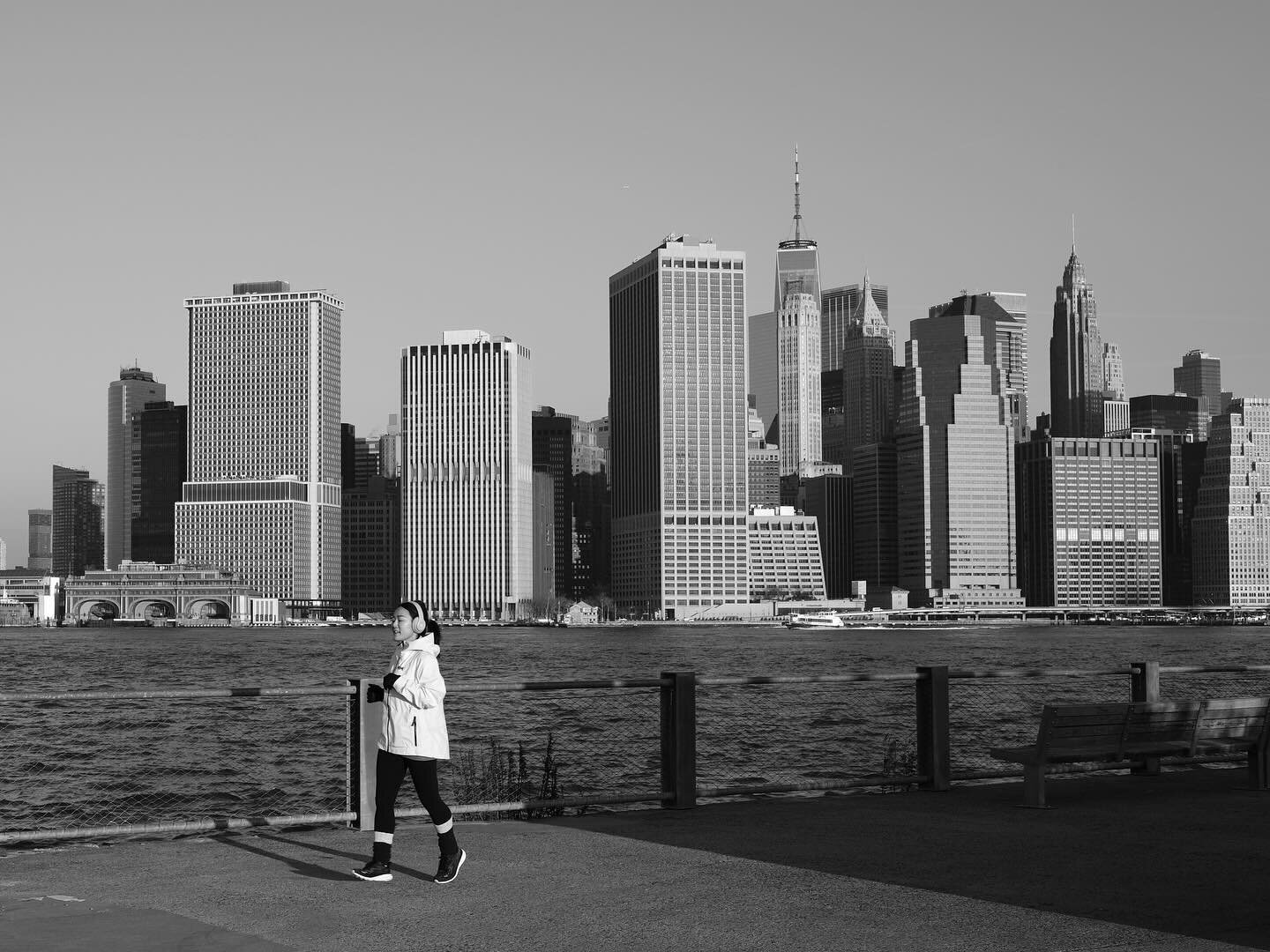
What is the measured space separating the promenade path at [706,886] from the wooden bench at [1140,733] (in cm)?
56

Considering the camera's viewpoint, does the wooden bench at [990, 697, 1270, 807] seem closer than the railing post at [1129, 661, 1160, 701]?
Yes

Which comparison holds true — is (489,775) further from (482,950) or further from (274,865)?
(482,950)

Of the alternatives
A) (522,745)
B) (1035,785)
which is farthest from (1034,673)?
(522,745)

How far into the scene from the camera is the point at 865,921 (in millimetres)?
11562

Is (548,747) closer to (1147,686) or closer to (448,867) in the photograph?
(1147,686)

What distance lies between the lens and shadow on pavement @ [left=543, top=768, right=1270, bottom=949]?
12.2 meters

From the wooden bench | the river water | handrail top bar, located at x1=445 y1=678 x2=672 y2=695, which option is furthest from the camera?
the river water

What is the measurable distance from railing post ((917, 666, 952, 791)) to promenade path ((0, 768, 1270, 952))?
143 centimetres

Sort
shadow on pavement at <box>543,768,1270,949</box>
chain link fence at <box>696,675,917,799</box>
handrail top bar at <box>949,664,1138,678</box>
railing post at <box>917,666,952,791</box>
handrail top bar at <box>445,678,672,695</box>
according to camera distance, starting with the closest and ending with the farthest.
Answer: shadow on pavement at <box>543,768,1270,949</box> → handrail top bar at <box>445,678,672,695</box> → railing post at <box>917,666,952,791</box> → handrail top bar at <box>949,664,1138,678</box> → chain link fence at <box>696,675,917,799</box>

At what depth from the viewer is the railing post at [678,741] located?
16938 mm

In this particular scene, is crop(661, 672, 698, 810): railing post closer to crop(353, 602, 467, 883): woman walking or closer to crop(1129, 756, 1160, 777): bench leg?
crop(353, 602, 467, 883): woman walking

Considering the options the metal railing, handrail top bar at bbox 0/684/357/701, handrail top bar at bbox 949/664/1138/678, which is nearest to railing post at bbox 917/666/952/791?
the metal railing

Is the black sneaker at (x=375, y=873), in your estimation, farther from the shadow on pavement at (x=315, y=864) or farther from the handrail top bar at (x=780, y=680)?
the handrail top bar at (x=780, y=680)

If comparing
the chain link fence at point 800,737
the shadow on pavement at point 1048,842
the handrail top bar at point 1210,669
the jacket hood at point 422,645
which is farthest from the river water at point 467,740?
the handrail top bar at point 1210,669
